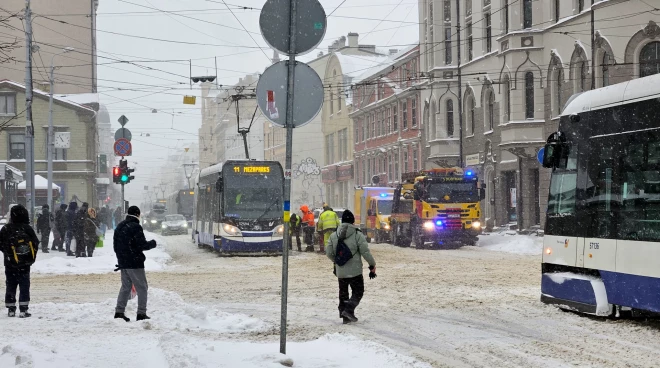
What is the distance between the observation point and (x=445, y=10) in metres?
51.2

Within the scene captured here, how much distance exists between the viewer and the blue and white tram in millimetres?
29516

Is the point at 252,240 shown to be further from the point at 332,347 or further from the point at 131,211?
the point at 332,347

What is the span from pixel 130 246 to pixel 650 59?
25.1 metres

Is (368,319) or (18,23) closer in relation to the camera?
(368,319)

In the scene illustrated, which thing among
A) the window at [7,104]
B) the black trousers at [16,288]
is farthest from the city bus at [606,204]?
the window at [7,104]

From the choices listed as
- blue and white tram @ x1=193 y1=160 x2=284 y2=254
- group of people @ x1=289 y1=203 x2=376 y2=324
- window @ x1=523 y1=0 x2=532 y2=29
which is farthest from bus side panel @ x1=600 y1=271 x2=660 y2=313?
window @ x1=523 y1=0 x2=532 y2=29

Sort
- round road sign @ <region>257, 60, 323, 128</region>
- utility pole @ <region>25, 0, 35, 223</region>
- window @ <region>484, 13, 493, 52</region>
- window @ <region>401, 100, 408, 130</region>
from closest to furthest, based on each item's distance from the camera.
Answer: round road sign @ <region>257, 60, 323, 128</region>
utility pole @ <region>25, 0, 35, 223</region>
window @ <region>484, 13, 493, 52</region>
window @ <region>401, 100, 408, 130</region>

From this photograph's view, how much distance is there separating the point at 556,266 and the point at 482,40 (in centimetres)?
3399

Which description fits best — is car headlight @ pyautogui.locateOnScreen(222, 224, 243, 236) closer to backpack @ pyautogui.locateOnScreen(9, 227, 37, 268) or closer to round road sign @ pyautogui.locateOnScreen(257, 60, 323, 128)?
backpack @ pyautogui.locateOnScreen(9, 227, 37, 268)

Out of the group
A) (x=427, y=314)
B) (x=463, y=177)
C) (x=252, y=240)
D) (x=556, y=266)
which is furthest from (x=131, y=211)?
(x=463, y=177)

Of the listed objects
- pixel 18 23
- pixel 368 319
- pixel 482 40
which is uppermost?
pixel 18 23

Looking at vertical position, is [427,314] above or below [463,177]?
below

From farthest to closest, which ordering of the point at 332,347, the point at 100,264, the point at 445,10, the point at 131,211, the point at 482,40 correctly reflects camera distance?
the point at 445,10 → the point at 482,40 → the point at 100,264 → the point at 131,211 → the point at 332,347

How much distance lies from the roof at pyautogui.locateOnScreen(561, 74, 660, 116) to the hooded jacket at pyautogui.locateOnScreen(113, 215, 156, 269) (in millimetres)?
6157
